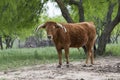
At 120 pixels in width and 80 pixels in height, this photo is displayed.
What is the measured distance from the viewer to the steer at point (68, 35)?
15102 millimetres

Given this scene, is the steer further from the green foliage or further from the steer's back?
the green foliage

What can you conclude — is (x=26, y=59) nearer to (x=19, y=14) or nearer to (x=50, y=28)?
(x=19, y=14)

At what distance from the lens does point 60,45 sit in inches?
616

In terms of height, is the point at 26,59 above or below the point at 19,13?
below

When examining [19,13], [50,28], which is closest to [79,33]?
[50,28]

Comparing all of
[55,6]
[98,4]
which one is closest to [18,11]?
[55,6]

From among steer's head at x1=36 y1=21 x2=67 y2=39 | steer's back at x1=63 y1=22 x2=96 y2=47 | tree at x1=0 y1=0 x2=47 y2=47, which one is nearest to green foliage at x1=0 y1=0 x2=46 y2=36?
tree at x1=0 y1=0 x2=47 y2=47

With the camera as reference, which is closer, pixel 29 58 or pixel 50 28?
pixel 50 28

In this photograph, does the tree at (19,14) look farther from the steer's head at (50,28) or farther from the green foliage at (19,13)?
the steer's head at (50,28)

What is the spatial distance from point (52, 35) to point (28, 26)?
10.8m

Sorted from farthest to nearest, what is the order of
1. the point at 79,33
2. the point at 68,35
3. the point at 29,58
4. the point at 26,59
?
the point at 29,58
the point at 26,59
the point at 79,33
the point at 68,35

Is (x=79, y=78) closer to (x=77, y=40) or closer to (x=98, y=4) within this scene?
(x=77, y=40)

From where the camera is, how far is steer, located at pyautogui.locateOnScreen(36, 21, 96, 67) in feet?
49.5

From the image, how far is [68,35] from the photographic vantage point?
15.8 meters
